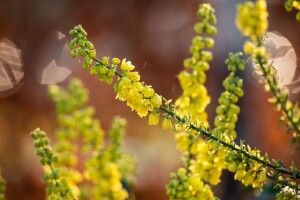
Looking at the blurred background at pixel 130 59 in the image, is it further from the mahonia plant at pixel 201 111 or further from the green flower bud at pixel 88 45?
the green flower bud at pixel 88 45

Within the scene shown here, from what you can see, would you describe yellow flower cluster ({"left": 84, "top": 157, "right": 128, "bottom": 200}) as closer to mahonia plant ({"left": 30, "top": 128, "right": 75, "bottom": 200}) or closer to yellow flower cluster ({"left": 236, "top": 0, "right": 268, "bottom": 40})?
mahonia plant ({"left": 30, "top": 128, "right": 75, "bottom": 200})

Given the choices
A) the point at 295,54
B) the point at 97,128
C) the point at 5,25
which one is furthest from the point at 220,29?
the point at 97,128

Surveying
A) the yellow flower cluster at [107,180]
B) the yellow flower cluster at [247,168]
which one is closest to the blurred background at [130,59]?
the yellow flower cluster at [107,180]

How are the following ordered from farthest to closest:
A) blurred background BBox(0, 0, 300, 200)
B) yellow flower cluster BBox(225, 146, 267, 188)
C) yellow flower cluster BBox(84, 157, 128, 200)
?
blurred background BBox(0, 0, 300, 200)
yellow flower cluster BBox(84, 157, 128, 200)
yellow flower cluster BBox(225, 146, 267, 188)

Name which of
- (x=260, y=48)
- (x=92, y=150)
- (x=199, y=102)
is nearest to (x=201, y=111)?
(x=199, y=102)

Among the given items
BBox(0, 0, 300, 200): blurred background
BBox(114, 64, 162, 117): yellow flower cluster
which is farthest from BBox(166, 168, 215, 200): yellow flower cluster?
BBox(0, 0, 300, 200): blurred background

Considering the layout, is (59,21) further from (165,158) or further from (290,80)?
(290,80)
